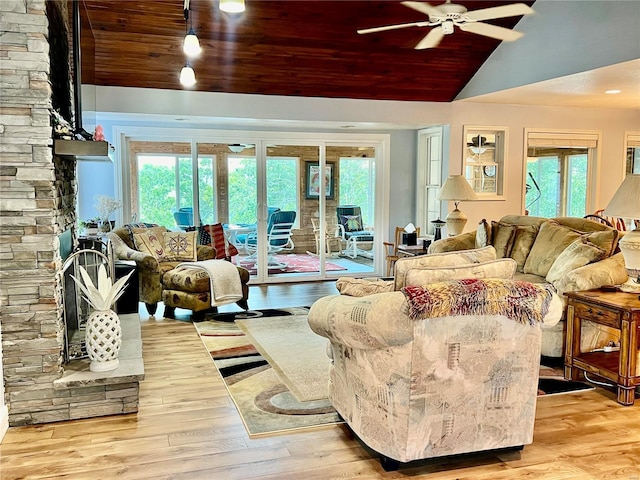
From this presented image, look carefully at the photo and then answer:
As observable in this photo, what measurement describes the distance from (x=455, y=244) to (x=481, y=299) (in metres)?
3.30

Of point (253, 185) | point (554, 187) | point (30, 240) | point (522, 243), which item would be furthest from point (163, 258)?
point (554, 187)

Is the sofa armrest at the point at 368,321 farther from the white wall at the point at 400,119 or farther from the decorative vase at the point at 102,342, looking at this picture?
the white wall at the point at 400,119

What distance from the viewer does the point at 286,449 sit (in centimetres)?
283

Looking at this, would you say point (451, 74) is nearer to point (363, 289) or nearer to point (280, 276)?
point (280, 276)

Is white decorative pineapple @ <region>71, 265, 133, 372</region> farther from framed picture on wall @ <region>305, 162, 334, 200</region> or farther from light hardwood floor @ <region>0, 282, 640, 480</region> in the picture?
framed picture on wall @ <region>305, 162, 334, 200</region>

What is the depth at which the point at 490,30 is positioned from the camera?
4.05 metres

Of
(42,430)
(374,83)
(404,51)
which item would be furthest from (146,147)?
(42,430)

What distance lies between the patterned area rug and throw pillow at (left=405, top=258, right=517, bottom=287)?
3.76 feet

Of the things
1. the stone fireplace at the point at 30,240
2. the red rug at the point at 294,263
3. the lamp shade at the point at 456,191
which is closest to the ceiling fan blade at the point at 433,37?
the lamp shade at the point at 456,191

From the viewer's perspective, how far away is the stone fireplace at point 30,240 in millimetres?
3010

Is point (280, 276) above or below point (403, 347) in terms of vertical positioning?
below

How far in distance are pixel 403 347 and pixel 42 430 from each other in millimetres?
2120

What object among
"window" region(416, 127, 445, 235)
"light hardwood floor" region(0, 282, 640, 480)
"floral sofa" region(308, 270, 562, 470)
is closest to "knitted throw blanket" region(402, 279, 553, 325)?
"floral sofa" region(308, 270, 562, 470)

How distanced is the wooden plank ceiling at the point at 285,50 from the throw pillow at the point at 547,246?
7.45 feet
